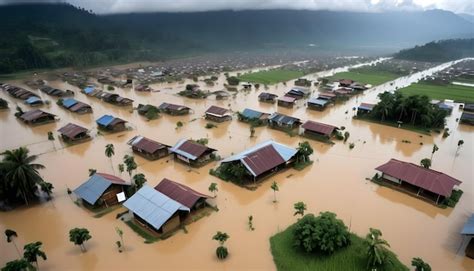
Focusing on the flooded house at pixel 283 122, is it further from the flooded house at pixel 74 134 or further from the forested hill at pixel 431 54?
the forested hill at pixel 431 54

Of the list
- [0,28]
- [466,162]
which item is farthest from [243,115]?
[0,28]

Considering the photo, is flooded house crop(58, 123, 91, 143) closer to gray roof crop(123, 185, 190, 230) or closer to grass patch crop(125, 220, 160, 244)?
gray roof crop(123, 185, 190, 230)

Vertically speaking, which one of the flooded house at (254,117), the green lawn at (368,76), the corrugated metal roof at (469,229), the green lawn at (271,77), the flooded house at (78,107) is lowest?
the green lawn at (271,77)

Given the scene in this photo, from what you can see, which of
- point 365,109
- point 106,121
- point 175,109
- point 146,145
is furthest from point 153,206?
point 365,109

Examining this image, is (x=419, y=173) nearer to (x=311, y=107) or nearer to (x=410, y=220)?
(x=410, y=220)

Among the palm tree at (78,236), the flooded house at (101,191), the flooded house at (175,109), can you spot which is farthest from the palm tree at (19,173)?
the flooded house at (175,109)
